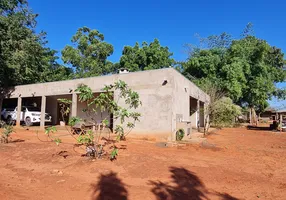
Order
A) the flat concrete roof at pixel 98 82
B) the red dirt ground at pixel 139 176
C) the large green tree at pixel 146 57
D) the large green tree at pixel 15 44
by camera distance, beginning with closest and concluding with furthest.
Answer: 1. the red dirt ground at pixel 139 176
2. the flat concrete roof at pixel 98 82
3. the large green tree at pixel 15 44
4. the large green tree at pixel 146 57

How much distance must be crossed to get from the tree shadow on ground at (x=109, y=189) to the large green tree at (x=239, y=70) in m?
20.9

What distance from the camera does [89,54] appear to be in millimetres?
34719

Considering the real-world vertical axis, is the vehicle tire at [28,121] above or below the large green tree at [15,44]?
below

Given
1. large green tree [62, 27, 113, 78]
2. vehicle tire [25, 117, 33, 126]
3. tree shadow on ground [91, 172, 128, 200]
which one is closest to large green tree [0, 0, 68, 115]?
vehicle tire [25, 117, 33, 126]

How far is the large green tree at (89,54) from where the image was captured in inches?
1299

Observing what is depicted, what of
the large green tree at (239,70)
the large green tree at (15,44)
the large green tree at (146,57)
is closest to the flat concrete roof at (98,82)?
the large green tree at (15,44)

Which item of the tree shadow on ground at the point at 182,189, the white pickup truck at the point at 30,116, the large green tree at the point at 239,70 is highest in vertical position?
the large green tree at the point at 239,70

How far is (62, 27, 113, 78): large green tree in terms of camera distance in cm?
3300

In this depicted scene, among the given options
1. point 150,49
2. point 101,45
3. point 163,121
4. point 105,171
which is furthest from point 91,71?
point 105,171

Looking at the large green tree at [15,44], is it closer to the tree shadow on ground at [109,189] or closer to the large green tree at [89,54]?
the large green tree at [89,54]

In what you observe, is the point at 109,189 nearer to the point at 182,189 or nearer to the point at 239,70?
the point at 182,189

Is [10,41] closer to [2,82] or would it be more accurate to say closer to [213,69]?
[2,82]

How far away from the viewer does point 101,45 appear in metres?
34.8

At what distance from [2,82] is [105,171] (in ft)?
60.9
